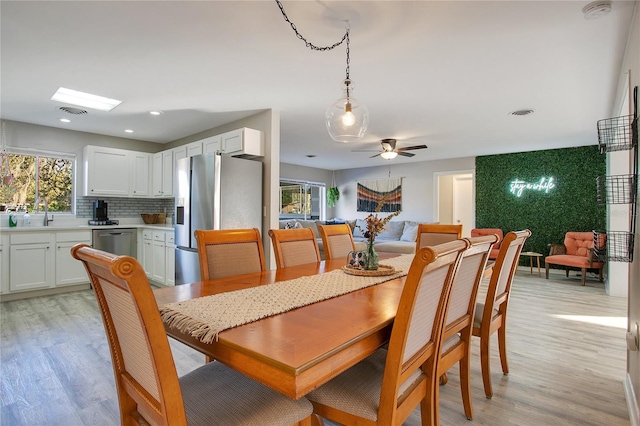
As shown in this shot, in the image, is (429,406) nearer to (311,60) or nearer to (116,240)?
(311,60)

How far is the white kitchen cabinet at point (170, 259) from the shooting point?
4586 mm

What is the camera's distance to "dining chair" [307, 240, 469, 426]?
3.54 feet

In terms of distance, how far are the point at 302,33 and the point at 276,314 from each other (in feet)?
6.27

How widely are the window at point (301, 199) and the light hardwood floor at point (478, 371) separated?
211 inches

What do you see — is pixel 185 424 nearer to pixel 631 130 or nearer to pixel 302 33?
pixel 302 33

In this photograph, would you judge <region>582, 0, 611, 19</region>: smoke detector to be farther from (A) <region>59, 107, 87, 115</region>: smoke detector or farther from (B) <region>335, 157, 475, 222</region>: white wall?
(B) <region>335, 157, 475, 222</region>: white wall

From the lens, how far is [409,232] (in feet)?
24.2

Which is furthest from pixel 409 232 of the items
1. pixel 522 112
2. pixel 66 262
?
pixel 66 262

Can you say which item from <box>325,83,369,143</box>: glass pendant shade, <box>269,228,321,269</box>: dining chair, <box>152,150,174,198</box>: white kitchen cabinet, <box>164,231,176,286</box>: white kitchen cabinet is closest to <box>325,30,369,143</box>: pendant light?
<box>325,83,369,143</box>: glass pendant shade

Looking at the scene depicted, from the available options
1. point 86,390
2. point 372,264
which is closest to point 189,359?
point 86,390

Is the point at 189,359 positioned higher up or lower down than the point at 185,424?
lower down

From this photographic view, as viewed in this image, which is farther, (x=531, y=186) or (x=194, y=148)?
(x=531, y=186)

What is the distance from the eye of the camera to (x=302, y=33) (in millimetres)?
2312

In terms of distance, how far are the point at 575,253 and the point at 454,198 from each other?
2.98 metres
